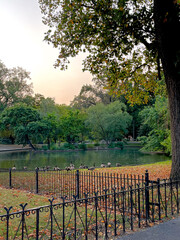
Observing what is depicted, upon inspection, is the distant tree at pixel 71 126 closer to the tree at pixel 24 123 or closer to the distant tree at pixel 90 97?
the tree at pixel 24 123

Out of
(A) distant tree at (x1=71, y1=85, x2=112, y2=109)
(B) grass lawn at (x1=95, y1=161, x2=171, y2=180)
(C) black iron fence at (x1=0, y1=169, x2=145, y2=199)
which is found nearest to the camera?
(C) black iron fence at (x1=0, y1=169, x2=145, y2=199)

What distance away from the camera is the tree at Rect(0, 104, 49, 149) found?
5150 centimetres

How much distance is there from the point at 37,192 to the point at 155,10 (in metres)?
10.2

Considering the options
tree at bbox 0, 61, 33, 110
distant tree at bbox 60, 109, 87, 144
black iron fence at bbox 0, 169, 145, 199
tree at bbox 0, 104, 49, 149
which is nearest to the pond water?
black iron fence at bbox 0, 169, 145, 199

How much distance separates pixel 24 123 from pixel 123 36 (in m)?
43.5

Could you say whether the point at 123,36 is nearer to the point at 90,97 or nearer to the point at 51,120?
the point at 51,120

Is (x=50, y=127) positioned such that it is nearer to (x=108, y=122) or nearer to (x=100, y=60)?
(x=108, y=122)

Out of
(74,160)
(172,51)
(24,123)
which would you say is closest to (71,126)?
(24,123)

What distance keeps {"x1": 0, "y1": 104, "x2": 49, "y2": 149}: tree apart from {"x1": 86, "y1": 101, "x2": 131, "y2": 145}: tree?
1165 centimetres

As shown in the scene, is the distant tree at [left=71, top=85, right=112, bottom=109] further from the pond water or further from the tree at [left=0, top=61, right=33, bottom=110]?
the pond water

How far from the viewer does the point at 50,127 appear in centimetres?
5344

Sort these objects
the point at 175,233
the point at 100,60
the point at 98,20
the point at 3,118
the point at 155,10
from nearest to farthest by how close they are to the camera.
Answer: the point at 175,233 < the point at 155,10 < the point at 98,20 < the point at 100,60 < the point at 3,118

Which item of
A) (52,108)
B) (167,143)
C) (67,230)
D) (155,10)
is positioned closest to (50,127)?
(52,108)

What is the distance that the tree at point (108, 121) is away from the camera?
55.7 metres
